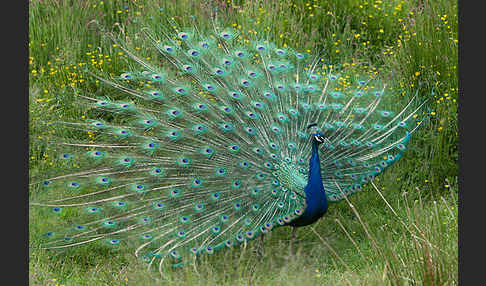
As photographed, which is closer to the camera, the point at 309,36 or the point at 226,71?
the point at 226,71

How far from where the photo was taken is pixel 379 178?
780 cm

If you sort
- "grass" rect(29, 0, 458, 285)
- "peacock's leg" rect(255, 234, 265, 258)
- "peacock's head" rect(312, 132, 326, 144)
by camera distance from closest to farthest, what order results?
"grass" rect(29, 0, 458, 285) < "peacock's head" rect(312, 132, 326, 144) < "peacock's leg" rect(255, 234, 265, 258)

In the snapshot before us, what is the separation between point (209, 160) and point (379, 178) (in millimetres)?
2101

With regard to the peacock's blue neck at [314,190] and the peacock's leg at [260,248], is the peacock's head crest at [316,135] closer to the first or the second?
the peacock's blue neck at [314,190]

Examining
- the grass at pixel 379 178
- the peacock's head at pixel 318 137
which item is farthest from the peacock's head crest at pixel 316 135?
the grass at pixel 379 178

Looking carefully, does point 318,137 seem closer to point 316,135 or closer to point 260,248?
point 316,135

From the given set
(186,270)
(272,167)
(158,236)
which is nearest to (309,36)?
(272,167)

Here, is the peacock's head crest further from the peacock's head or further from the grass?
the grass

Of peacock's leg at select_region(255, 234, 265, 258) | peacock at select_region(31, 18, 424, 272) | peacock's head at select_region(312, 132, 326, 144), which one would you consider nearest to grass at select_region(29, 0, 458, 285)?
peacock's leg at select_region(255, 234, 265, 258)

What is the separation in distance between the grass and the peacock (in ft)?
1.10

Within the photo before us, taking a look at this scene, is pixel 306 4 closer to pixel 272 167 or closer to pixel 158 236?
pixel 272 167

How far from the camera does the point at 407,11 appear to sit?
10.3 metres

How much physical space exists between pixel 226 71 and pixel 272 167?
1.07 meters

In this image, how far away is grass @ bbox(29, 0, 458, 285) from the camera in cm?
551
